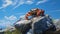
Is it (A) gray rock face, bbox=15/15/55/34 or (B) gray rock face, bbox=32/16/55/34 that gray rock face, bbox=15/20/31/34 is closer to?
(A) gray rock face, bbox=15/15/55/34

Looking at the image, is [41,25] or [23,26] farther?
[23,26]

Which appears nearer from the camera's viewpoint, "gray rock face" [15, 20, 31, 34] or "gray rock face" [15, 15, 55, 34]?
"gray rock face" [15, 15, 55, 34]

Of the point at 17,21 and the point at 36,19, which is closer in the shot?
the point at 36,19

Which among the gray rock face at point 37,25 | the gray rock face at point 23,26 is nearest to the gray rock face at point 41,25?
the gray rock face at point 37,25

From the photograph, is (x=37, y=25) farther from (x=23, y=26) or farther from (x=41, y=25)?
(x=23, y=26)

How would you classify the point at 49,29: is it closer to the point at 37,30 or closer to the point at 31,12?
the point at 37,30

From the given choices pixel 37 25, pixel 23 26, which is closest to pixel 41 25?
pixel 37 25

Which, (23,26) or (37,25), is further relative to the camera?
(23,26)

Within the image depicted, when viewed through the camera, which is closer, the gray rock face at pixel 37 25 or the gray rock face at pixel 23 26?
the gray rock face at pixel 37 25

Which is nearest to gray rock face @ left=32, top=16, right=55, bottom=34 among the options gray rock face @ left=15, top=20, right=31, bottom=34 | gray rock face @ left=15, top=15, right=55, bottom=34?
gray rock face @ left=15, top=15, right=55, bottom=34

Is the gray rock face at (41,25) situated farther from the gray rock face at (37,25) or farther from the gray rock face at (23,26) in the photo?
the gray rock face at (23,26)

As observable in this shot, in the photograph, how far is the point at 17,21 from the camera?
6230 millimetres

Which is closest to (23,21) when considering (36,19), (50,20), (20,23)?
(20,23)

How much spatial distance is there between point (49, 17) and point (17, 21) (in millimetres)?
1091
